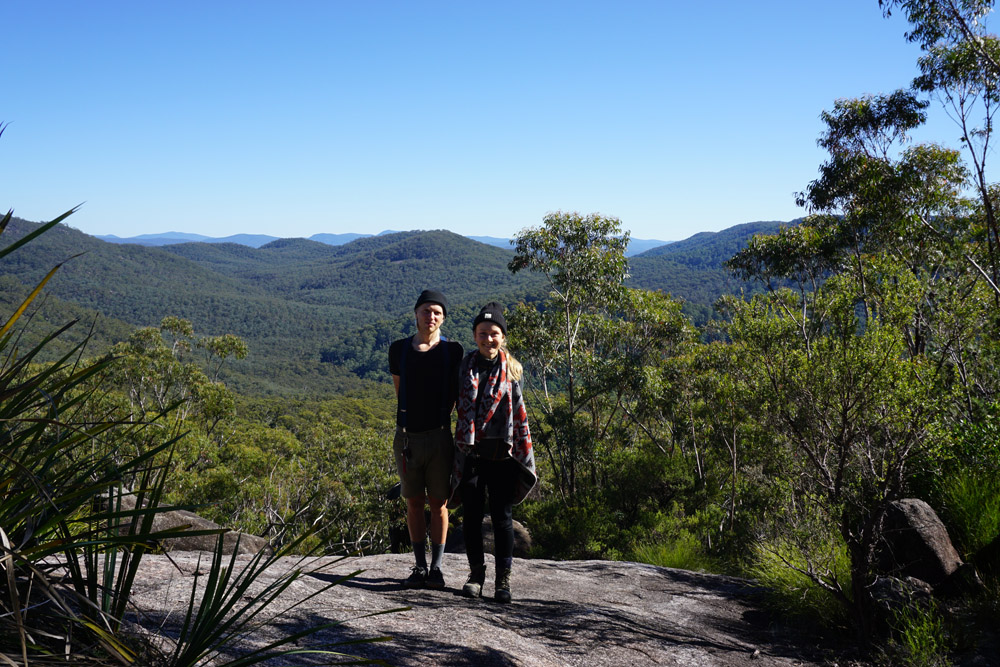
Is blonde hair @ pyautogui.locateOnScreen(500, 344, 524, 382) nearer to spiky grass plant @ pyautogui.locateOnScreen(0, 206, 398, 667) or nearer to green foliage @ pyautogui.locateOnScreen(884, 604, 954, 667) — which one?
spiky grass plant @ pyautogui.locateOnScreen(0, 206, 398, 667)

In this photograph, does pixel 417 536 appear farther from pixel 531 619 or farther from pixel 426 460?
pixel 531 619

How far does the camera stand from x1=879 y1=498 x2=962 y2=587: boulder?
4254 mm

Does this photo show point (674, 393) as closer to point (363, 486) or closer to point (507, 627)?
point (363, 486)

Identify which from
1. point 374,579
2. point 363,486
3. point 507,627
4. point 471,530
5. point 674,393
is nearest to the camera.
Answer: point 507,627

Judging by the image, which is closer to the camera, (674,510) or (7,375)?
(7,375)

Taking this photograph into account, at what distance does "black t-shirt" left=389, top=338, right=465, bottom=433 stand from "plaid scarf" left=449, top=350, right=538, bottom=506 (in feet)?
0.27

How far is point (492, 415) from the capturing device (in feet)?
11.1

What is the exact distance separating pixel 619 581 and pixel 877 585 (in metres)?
1.79

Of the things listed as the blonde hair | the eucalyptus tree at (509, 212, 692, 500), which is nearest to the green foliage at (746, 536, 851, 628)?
the blonde hair

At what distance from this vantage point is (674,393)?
15.7 m

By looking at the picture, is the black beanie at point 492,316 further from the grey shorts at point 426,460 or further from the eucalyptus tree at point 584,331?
the eucalyptus tree at point 584,331

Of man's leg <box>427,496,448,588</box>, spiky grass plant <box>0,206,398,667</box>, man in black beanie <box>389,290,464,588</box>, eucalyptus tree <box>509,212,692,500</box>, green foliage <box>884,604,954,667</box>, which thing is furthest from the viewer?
eucalyptus tree <box>509,212,692,500</box>

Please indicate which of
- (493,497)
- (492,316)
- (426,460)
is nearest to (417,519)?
(426,460)

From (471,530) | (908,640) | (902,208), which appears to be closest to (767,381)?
(908,640)
